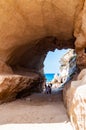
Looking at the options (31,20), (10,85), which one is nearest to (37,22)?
(31,20)

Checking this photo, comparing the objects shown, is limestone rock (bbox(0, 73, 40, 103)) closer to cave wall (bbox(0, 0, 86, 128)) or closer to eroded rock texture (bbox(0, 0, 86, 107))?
cave wall (bbox(0, 0, 86, 128))

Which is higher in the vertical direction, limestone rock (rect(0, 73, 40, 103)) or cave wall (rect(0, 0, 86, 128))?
cave wall (rect(0, 0, 86, 128))

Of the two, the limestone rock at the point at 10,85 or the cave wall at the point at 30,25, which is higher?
the cave wall at the point at 30,25

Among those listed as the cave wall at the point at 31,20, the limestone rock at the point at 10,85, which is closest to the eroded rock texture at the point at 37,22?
the cave wall at the point at 31,20

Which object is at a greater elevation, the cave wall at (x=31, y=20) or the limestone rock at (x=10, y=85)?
the cave wall at (x=31, y=20)

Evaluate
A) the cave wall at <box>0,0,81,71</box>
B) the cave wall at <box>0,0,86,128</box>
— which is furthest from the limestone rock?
the cave wall at <box>0,0,81,71</box>

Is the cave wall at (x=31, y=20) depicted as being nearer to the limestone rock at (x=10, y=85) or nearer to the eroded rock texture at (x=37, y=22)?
the eroded rock texture at (x=37, y=22)

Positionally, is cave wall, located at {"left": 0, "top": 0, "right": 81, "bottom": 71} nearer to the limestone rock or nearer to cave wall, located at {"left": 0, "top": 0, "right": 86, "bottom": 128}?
cave wall, located at {"left": 0, "top": 0, "right": 86, "bottom": 128}

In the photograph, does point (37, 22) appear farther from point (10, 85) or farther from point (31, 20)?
point (10, 85)

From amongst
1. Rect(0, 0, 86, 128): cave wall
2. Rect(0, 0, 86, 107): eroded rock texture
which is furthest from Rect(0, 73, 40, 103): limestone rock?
Rect(0, 0, 86, 107): eroded rock texture

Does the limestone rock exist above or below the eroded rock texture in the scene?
below

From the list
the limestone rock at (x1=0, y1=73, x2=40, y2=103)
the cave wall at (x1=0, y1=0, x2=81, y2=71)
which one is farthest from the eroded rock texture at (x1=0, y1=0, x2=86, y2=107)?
the limestone rock at (x1=0, y1=73, x2=40, y2=103)

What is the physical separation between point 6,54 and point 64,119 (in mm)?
2336

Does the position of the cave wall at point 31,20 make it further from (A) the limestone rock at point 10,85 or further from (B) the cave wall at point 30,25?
(A) the limestone rock at point 10,85
